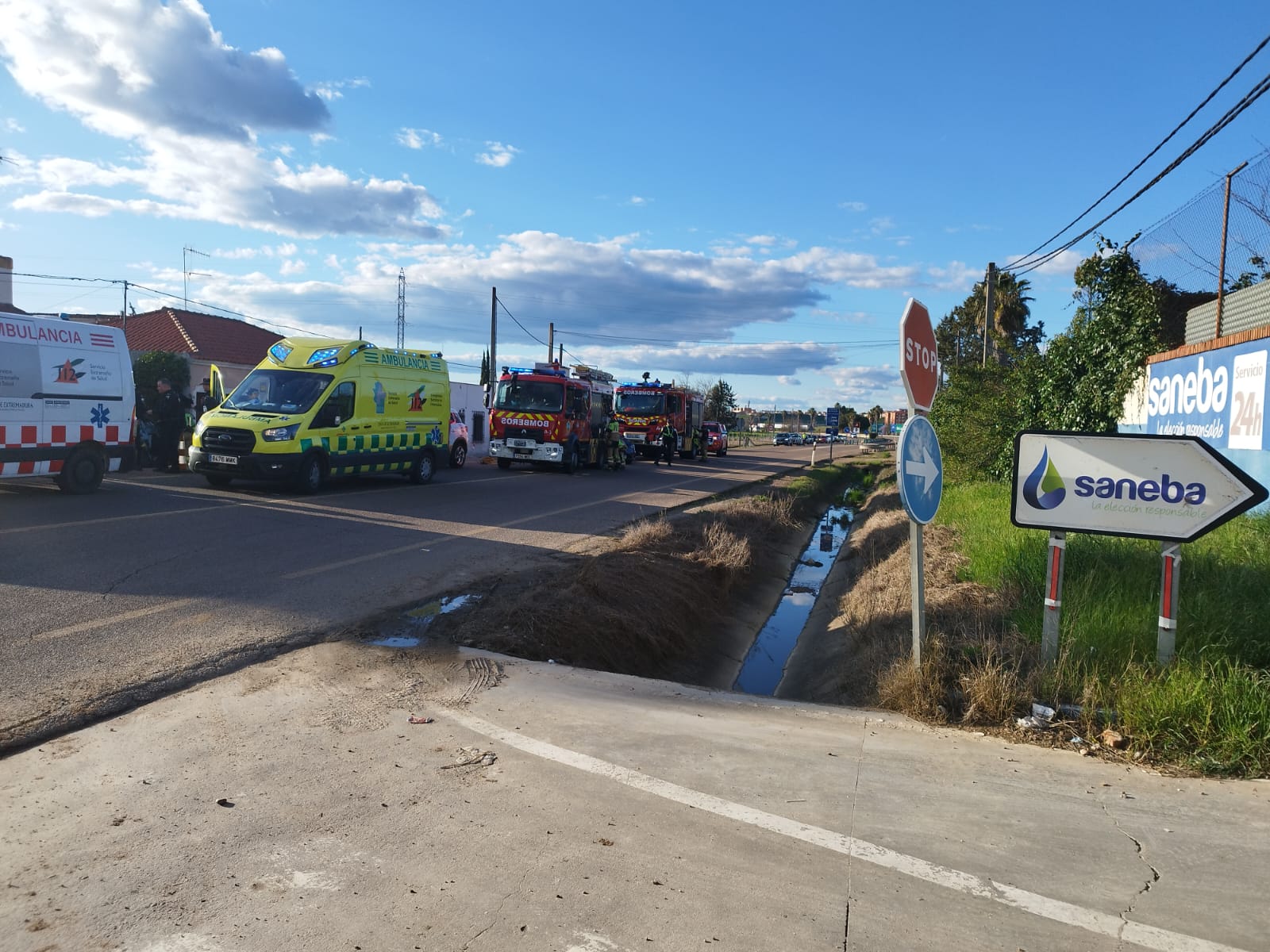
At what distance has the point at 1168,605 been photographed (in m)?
5.45

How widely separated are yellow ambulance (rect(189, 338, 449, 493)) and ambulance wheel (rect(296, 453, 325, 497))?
2 centimetres

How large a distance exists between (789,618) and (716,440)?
1368 inches

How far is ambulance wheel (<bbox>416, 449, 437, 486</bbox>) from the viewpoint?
1923 cm

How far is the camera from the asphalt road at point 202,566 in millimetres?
5781

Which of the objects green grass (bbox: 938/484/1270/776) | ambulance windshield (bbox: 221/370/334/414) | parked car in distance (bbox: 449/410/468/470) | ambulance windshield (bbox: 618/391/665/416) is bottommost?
green grass (bbox: 938/484/1270/776)

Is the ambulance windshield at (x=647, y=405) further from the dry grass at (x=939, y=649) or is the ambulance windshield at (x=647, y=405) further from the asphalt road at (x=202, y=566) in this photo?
the dry grass at (x=939, y=649)

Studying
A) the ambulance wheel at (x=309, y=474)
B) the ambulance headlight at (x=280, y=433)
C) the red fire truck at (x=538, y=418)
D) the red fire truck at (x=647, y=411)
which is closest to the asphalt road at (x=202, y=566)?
the ambulance wheel at (x=309, y=474)

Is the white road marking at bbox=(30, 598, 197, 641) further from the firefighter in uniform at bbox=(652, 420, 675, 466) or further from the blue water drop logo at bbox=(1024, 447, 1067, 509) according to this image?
the firefighter in uniform at bbox=(652, 420, 675, 466)

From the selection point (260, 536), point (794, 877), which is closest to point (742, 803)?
point (794, 877)

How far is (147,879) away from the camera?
3.27m

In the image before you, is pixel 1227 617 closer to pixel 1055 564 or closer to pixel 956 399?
pixel 1055 564

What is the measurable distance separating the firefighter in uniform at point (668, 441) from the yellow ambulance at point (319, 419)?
59.5 feet

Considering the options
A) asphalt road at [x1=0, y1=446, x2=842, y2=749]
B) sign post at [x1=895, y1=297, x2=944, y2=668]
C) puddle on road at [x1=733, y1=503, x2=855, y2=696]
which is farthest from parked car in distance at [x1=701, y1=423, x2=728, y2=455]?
sign post at [x1=895, y1=297, x2=944, y2=668]

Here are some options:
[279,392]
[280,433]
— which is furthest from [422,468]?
[280,433]
